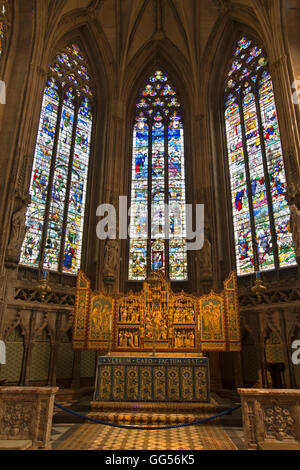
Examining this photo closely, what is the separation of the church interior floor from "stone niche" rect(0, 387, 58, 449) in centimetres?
38

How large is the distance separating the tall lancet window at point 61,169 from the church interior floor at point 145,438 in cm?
636

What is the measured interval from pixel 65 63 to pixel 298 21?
31.1ft

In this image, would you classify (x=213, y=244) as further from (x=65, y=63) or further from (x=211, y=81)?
(x=65, y=63)

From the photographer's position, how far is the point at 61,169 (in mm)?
13352

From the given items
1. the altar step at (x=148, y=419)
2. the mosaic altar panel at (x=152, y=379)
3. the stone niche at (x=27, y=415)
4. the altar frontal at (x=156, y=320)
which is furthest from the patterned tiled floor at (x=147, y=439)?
the altar frontal at (x=156, y=320)

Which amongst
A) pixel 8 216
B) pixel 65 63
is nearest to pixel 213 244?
pixel 8 216

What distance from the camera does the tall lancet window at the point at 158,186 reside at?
13500 millimetres

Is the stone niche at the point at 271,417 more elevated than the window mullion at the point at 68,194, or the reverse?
the window mullion at the point at 68,194

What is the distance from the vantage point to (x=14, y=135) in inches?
416

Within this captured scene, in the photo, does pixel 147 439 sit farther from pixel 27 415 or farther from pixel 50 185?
pixel 50 185

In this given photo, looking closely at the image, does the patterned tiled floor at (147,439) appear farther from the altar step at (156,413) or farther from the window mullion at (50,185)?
the window mullion at (50,185)

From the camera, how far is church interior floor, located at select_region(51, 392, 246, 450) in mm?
5148

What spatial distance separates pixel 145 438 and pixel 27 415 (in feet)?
6.59

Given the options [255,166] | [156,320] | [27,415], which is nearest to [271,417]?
[27,415]
